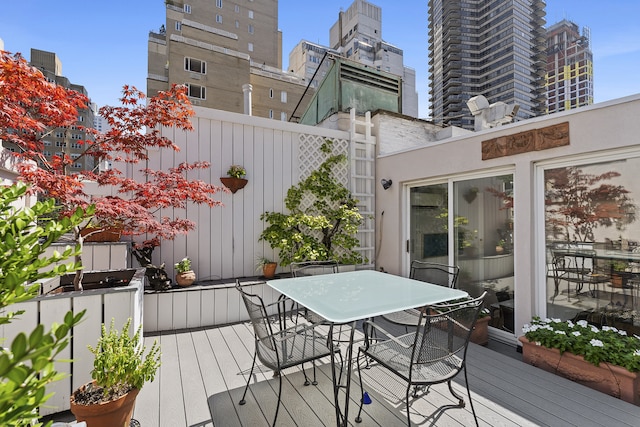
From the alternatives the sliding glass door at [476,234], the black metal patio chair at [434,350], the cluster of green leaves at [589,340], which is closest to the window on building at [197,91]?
the sliding glass door at [476,234]

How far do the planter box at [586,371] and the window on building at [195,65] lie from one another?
19.1m

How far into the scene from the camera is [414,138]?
20.0ft

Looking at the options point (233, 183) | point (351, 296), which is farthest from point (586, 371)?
point (233, 183)

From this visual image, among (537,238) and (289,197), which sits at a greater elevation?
(289,197)

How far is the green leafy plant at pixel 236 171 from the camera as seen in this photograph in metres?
4.35

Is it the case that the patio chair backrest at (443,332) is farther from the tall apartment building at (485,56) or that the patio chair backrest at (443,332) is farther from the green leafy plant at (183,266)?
the tall apartment building at (485,56)

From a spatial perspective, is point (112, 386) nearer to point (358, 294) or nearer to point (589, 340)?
point (358, 294)

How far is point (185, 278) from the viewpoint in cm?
382

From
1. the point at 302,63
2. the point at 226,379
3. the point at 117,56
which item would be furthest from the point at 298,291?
the point at 302,63

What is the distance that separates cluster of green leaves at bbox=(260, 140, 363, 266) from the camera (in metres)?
4.47

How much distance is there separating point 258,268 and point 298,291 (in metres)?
2.13

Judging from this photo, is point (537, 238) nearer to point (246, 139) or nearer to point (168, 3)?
point (246, 139)

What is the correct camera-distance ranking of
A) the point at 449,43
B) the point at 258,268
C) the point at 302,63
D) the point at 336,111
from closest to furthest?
the point at 258,268
the point at 336,111
the point at 449,43
the point at 302,63

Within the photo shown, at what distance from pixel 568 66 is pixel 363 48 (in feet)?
100
